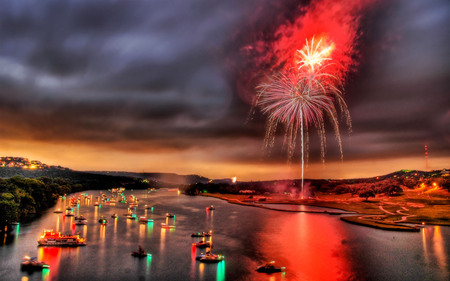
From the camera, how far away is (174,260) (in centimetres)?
6228

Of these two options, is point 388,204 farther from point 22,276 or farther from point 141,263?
point 22,276

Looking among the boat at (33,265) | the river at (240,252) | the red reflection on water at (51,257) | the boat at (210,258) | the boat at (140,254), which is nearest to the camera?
the red reflection on water at (51,257)

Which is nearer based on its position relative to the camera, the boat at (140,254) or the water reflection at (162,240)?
the boat at (140,254)

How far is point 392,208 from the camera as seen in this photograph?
427 ft

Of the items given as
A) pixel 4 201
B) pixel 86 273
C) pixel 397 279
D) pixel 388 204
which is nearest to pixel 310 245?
pixel 397 279

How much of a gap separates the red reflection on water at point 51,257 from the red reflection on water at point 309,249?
37.5m

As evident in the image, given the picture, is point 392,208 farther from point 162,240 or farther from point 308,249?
point 162,240

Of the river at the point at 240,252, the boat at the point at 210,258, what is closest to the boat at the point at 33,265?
the river at the point at 240,252

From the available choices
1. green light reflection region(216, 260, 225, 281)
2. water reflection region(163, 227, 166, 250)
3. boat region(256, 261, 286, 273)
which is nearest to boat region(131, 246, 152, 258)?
water reflection region(163, 227, 166, 250)

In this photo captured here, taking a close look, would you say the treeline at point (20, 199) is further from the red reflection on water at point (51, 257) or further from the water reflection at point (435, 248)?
the water reflection at point (435, 248)

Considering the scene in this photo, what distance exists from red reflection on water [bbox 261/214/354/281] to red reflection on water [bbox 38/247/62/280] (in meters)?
37.5

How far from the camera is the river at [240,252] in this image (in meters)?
53.8

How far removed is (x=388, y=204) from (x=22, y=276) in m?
136

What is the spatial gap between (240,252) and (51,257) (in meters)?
38.3
